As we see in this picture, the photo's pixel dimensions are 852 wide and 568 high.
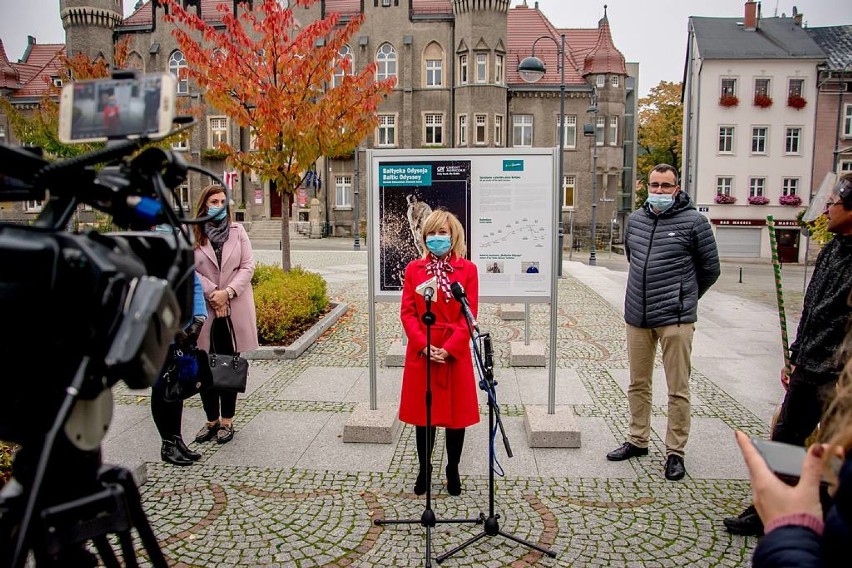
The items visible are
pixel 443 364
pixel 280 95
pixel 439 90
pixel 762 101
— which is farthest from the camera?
pixel 439 90

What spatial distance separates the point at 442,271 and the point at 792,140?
4512cm

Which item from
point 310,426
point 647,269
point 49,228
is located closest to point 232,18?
point 310,426

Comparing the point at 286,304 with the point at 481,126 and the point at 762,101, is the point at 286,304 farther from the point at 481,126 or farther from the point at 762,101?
the point at 762,101

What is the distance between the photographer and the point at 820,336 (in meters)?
3.76

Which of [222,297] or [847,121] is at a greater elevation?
[847,121]

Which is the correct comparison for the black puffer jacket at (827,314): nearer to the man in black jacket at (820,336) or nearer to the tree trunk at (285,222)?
the man in black jacket at (820,336)

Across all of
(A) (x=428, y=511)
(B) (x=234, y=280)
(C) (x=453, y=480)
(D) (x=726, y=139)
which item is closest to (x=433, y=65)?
(D) (x=726, y=139)

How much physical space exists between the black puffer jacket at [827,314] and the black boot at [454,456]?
210 cm

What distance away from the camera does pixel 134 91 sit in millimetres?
1714

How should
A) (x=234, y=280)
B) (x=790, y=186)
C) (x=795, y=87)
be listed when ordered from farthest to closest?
(x=790, y=186)
(x=795, y=87)
(x=234, y=280)

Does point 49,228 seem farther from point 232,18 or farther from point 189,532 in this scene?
point 232,18

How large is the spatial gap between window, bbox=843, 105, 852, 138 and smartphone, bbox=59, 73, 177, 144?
48.7 metres

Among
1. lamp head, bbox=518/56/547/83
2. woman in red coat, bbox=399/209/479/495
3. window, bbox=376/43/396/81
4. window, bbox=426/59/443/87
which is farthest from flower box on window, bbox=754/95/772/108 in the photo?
woman in red coat, bbox=399/209/479/495

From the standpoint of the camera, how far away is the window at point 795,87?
A: 137ft
